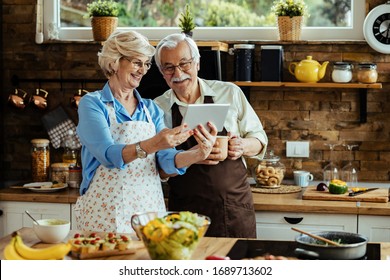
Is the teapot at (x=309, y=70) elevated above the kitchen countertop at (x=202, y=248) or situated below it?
above

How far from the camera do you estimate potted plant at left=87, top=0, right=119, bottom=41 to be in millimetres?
4801

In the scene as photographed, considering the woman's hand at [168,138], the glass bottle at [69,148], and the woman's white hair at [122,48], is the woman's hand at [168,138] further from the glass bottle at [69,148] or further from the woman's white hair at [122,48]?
the glass bottle at [69,148]

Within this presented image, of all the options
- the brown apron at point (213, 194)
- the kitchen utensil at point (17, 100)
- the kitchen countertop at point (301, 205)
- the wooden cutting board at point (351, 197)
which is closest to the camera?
the brown apron at point (213, 194)

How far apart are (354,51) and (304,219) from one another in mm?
1211

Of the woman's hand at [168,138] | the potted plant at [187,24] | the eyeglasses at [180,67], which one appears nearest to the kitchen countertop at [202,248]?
the woman's hand at [168,138]

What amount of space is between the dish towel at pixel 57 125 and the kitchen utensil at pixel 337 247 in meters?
2.67

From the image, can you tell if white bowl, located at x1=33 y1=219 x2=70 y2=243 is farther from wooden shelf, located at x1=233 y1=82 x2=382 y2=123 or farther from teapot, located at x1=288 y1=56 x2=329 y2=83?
teapot, located at x1=288 y1=56 x2=329 y2=83

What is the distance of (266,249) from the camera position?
2.67 metres

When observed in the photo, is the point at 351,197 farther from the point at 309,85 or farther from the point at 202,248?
the point at 202,248

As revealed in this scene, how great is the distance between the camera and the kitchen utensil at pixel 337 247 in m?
2.43

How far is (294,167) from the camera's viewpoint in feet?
15.7

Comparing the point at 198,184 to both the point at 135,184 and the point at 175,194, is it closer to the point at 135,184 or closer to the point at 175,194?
the point at 175,194

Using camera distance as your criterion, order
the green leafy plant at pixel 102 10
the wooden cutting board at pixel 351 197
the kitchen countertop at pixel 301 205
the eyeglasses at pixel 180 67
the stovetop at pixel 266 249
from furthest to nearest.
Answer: the green leafy plant at pixel 102 10
the wooden cutting board at pixel 351 197
the kitchen countertop at pixel 301 205
the eyeglasses at pixel 180 67
the stovetop at pixel 266 249

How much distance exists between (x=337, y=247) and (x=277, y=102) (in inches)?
95.8
